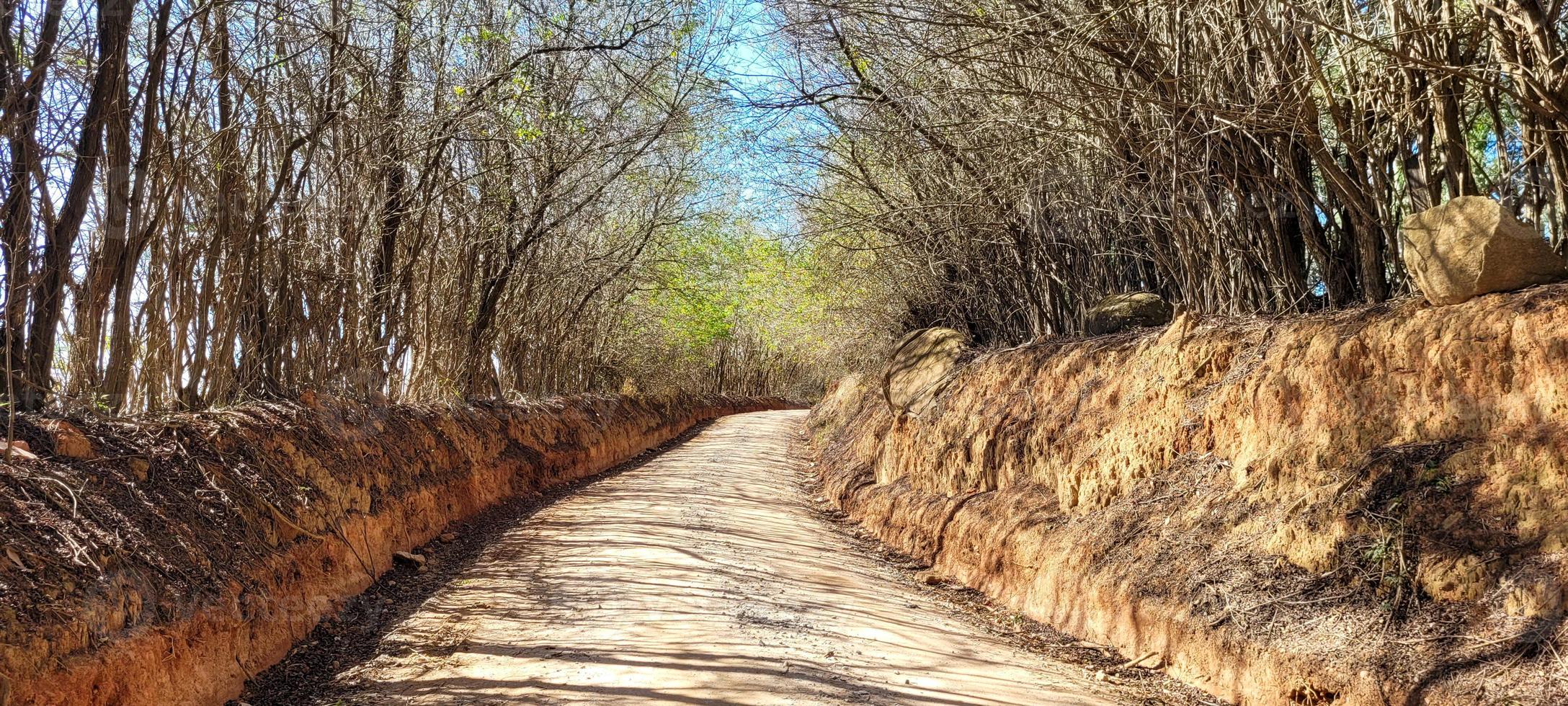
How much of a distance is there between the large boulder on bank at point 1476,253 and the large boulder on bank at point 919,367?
654 centimetres

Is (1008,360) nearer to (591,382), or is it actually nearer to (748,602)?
(748,602)

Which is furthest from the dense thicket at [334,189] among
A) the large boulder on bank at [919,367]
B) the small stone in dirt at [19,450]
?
the large boulder on bank at [919,367]

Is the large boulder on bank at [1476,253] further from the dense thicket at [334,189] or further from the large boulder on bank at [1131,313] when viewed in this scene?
the dense thicket at [334,189]

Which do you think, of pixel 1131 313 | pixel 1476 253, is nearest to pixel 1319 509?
pixel 1476 253

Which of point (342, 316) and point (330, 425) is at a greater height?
point (342, 316)

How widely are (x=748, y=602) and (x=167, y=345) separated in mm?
3946

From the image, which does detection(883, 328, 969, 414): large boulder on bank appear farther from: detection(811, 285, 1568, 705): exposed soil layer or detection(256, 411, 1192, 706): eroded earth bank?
detection(811, 285, 1568, 705): exposed soil layer

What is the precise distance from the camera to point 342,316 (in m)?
8.56

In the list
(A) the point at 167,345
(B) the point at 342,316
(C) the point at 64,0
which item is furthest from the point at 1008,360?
(C) the point at 64,0

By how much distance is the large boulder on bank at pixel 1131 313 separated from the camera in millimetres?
8328

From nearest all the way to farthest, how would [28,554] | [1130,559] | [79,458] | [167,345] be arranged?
[28,554], [79,458], [1130,559], [167,345]

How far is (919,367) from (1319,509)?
7453mm

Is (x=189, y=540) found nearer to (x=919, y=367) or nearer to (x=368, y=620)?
(x=368, y=620)

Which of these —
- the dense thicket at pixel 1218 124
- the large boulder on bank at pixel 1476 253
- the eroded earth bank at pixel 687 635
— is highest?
the dense thicket at pixel 1218 124
